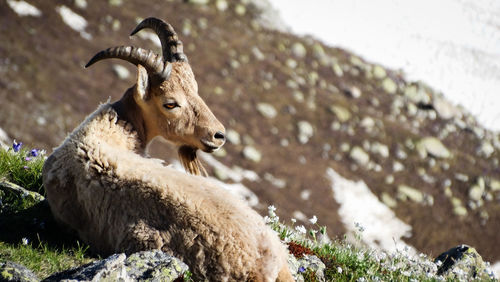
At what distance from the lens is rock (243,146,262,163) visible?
30.3m

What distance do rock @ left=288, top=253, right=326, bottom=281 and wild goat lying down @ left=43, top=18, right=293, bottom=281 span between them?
73 cm

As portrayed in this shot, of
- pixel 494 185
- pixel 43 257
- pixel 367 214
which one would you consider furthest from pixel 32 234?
pixel 494 185

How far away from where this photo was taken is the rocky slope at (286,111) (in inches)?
1097

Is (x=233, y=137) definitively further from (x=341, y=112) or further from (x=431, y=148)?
(x=431, y=148)

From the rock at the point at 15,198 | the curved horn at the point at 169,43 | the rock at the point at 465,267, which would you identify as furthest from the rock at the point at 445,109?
the rock at the point at 15,198

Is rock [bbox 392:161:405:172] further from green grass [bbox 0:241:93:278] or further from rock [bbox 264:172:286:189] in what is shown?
green grass [bbox 0:241:93:278]

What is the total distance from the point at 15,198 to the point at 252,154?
24.0 metres

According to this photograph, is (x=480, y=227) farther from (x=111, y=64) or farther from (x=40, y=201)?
(x=40, y=201)

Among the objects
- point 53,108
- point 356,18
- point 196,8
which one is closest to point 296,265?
point 53,108

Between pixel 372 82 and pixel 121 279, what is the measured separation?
4217cm

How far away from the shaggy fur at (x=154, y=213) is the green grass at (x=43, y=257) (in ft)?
0.88

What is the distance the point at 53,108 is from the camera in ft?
87.1

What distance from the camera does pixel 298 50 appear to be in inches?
1726

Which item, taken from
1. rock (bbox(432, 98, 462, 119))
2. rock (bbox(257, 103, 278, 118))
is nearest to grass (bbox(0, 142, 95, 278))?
rock (bbox(257, 103, 278, 118))
